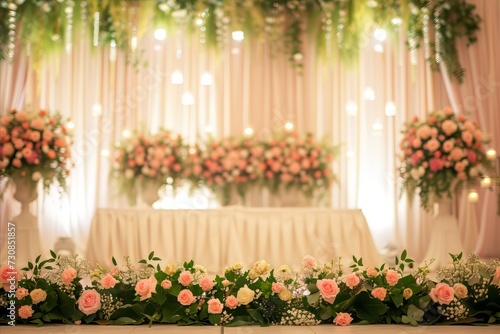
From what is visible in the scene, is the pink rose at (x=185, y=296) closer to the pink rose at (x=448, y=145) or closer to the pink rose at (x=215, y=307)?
the pink rose at (x=215, y=307)

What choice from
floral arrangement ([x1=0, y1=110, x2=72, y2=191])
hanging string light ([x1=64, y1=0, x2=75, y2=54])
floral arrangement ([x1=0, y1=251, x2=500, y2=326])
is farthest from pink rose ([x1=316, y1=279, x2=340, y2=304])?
hanging string light ([x1=64, y1=0, x2=75, y2=54])

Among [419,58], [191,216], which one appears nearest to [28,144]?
[191,216]

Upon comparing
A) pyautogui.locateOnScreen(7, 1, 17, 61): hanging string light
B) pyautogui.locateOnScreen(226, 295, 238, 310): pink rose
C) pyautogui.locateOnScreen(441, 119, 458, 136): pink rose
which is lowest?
pyautogui.locateOnScreen(226, 295, 238, 310): pink rose

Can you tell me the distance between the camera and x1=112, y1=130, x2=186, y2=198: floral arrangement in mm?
5500

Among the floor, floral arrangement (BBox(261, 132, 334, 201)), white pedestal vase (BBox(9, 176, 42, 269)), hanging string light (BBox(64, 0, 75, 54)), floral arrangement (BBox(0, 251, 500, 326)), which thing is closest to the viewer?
the floor

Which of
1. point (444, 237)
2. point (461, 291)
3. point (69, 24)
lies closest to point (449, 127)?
point (444, 237)

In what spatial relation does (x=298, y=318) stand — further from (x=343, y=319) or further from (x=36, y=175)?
(x=36, y=175)

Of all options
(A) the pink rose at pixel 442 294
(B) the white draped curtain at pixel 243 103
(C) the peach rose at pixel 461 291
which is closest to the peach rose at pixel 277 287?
(A) the pink rose at pixel 442 294

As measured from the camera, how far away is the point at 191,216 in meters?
4.88

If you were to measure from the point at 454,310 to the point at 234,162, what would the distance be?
3582 millimetres

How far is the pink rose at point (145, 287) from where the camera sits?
2.53m

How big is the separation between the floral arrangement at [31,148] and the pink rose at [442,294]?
320 cm

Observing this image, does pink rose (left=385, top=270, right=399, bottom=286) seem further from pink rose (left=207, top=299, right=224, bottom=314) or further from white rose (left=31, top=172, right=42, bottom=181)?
white rose (left=31, top=172, right=42, bottom=181)

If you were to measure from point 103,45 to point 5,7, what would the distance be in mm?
1073
